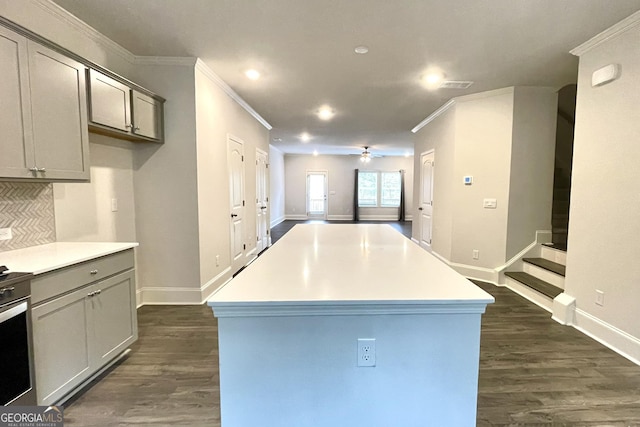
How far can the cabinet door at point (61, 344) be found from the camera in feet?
5.23

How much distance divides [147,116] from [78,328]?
2.00 metres

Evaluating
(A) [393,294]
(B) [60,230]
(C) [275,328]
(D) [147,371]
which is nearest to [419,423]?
(A) [393,294]

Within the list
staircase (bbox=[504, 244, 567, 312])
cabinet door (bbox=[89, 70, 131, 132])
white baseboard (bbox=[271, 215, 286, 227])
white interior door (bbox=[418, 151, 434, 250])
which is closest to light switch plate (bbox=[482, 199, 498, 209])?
staircase (bbox=[504, 244, 567, 312])

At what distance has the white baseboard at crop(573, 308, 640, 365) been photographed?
92.0 inches

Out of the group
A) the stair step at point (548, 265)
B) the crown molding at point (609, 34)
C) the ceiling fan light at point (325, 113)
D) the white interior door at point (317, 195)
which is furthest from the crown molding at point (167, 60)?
the white interior door at point (317, 195)

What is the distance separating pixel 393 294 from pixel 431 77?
3211 mm

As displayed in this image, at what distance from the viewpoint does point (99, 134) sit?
107 inches

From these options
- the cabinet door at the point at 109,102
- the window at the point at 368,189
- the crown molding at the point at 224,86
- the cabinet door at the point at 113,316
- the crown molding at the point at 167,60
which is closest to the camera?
the cabinet door at the point at 113,316

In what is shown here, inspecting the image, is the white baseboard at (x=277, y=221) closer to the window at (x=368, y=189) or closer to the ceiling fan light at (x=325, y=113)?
the window at (x=368, y=189)

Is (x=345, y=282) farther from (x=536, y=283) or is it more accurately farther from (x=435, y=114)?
(x=435, y=114)

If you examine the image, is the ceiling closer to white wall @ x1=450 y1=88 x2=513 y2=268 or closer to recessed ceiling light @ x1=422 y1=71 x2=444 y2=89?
recessed ceiling light @ x1=422 y1=71 x2=444 y2=89

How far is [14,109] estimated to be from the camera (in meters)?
1.73

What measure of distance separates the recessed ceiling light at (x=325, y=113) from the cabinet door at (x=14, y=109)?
12.0ft

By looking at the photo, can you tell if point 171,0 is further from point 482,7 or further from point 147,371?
point 147,371
